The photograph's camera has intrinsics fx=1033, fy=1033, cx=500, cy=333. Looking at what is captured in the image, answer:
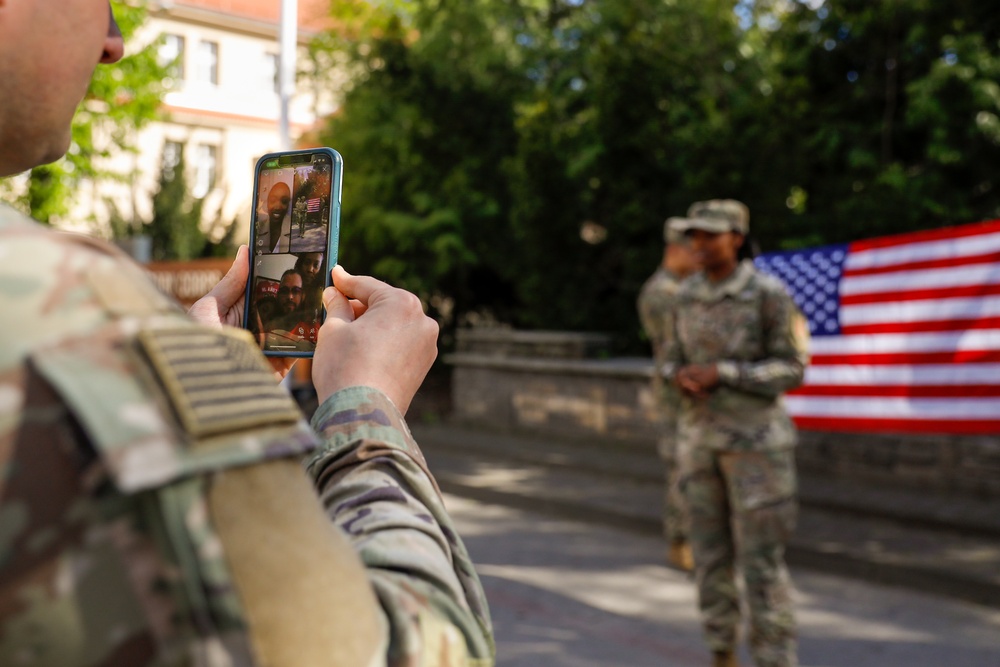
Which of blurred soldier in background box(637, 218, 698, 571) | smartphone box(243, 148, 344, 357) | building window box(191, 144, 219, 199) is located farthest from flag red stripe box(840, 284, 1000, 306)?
building window box(191, 144, 219, 199)

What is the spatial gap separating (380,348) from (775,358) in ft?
12.1

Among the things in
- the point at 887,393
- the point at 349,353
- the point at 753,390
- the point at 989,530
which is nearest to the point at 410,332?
the point at 349,353

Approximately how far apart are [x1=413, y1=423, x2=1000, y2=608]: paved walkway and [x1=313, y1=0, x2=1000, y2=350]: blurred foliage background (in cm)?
280

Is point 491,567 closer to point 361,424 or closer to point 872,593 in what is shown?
point 872,593

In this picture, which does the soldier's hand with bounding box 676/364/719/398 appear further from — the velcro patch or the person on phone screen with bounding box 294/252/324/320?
the velcro patch

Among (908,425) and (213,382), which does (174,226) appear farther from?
(213,382)

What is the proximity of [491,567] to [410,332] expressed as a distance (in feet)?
19.3

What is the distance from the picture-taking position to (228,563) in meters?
0.60

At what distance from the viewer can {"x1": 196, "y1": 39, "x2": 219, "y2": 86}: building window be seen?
35.2 meters

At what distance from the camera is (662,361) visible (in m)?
6.89

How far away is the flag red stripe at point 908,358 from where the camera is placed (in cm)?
567

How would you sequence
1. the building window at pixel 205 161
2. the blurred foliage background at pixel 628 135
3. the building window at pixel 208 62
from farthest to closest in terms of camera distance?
the building window at pixel 208 62
the building window at pixel 205 161
the blurred foliage background at pixel 628 135

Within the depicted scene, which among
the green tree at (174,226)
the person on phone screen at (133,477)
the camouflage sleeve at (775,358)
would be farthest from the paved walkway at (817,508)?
the green tree at (174,226)

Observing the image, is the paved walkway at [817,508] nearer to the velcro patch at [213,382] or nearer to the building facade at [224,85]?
the velcro patch at [213,382]
